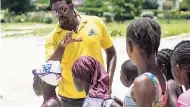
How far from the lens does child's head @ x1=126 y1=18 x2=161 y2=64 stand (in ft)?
7.85

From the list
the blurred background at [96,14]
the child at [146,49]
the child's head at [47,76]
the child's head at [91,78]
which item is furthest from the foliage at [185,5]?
the child at [146,49]

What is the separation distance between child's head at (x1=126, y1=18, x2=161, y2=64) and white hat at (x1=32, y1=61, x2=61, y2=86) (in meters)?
0.88

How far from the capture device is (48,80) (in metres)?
3.15

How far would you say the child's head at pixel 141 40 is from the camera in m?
2.39

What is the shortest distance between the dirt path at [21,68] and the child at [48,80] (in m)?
4.04

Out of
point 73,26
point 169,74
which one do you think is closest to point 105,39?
point 73,26

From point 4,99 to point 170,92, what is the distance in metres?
5.19

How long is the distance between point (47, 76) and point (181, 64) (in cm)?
105

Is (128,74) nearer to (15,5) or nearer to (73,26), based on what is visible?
(73,26)

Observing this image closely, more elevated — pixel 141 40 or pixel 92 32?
pixel 141 40

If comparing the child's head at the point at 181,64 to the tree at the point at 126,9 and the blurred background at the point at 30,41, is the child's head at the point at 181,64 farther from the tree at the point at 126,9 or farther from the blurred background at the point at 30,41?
the tree at the point at 126,9

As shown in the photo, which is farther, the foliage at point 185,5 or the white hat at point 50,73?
the foliage at point 185,5

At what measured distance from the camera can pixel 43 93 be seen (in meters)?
3.20

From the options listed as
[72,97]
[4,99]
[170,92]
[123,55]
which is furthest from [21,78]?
[170,92]
